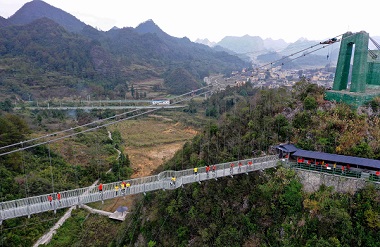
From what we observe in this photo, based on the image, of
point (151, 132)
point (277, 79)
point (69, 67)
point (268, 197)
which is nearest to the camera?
point (268, 197)

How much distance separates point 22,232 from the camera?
18.1 m

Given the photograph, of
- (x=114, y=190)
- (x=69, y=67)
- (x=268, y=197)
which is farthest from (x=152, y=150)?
(x=69, y=67)

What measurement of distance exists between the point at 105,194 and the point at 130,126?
119 ft

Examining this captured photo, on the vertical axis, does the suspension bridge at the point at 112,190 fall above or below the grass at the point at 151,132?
above

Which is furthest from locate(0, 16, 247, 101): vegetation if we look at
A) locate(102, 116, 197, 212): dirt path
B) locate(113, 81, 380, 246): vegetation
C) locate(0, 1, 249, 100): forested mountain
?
locate(113, 81, 380, 246): vegetation

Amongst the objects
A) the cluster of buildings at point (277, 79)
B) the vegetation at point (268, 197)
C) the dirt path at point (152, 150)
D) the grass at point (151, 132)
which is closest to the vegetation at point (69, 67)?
the cluster of buildings at point (277, 79)

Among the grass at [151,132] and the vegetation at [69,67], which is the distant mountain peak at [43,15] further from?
the grass at [151,132]

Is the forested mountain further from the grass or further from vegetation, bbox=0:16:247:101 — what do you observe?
the grass

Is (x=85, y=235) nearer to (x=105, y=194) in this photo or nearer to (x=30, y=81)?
(x=105, y=194)

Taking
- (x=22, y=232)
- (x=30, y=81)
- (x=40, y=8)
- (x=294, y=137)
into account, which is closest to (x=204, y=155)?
(x=294, y=137)

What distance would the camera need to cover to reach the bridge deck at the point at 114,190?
40.6 feet

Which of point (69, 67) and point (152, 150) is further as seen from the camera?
point (69, 67)

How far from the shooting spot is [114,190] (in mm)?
13914

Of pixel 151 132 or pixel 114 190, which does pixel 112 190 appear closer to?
pixel 114 190
